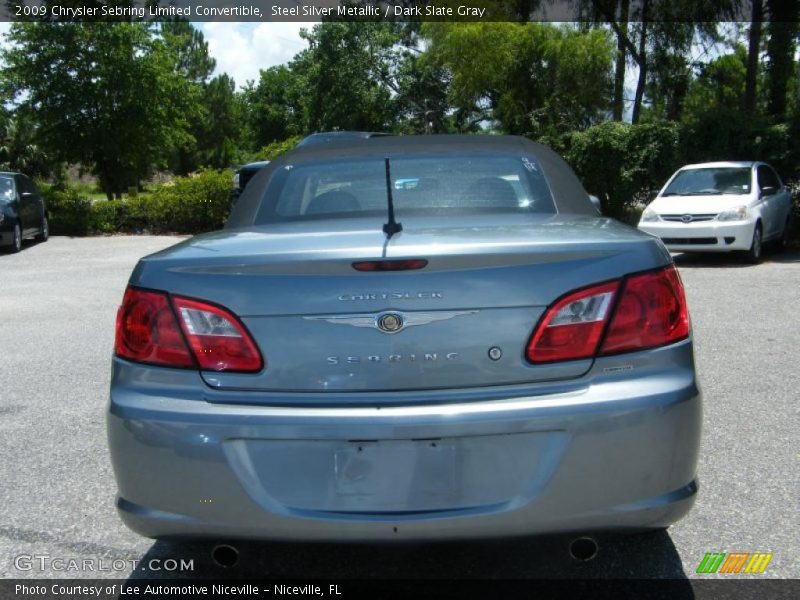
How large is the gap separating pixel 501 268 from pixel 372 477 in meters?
0.72

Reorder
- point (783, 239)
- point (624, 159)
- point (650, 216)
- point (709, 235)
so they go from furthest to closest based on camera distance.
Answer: point (624, 159)
point (783, 239)
point (650, 216)
point (709, 235)

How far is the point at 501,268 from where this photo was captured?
2.58m

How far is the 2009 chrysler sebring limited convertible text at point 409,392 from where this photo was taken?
2.50 meters

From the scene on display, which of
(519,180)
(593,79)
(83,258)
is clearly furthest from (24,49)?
(519,180)

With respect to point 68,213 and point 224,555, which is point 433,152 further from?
point 68,213

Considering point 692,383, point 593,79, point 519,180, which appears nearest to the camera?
point 692,383

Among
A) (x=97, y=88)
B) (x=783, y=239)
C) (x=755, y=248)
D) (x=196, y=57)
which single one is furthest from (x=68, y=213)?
(x=196, y=57)

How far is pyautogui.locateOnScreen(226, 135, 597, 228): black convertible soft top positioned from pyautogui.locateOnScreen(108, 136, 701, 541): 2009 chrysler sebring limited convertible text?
1.18 metres

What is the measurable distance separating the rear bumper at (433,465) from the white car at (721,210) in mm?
10276

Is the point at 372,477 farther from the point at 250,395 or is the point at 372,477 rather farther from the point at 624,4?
the point at 624,4

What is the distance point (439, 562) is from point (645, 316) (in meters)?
1.30

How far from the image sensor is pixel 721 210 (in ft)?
43.2

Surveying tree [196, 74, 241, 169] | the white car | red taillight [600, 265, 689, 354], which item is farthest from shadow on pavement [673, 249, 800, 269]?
tree [196, 74, 241, 169]

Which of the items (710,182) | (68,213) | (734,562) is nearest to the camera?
(734,562)
